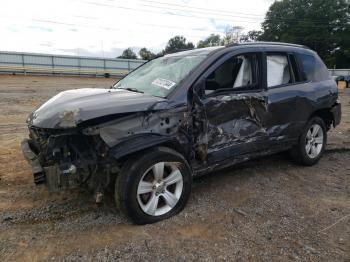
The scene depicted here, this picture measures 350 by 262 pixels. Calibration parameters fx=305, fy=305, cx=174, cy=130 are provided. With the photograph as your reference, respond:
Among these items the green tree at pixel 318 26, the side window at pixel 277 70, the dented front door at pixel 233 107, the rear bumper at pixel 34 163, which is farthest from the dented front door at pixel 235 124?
the green tree at pixel 318 26

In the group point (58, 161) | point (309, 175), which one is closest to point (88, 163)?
point (58, 161)

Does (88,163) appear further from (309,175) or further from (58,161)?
(309,175)

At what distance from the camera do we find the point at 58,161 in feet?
9.75

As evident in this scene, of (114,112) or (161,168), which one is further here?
(161,168)

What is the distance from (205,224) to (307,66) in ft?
10.3

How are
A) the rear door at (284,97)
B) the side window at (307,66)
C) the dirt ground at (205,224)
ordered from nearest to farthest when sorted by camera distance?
the dirt ground at (205,224) < the rear door at (284,97) < the side window at (307,66)

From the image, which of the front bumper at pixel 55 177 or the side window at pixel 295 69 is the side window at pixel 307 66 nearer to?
the side window at pixel 295 69

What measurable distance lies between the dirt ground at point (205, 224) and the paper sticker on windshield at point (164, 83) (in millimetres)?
1420

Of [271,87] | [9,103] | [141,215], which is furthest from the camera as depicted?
[9,103]

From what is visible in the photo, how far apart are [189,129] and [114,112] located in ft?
2.96

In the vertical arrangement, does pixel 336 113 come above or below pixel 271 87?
below

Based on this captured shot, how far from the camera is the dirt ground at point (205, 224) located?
2752mm

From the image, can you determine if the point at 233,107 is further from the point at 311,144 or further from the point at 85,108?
the point at 311,144

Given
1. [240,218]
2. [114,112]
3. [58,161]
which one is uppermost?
[114,112]
